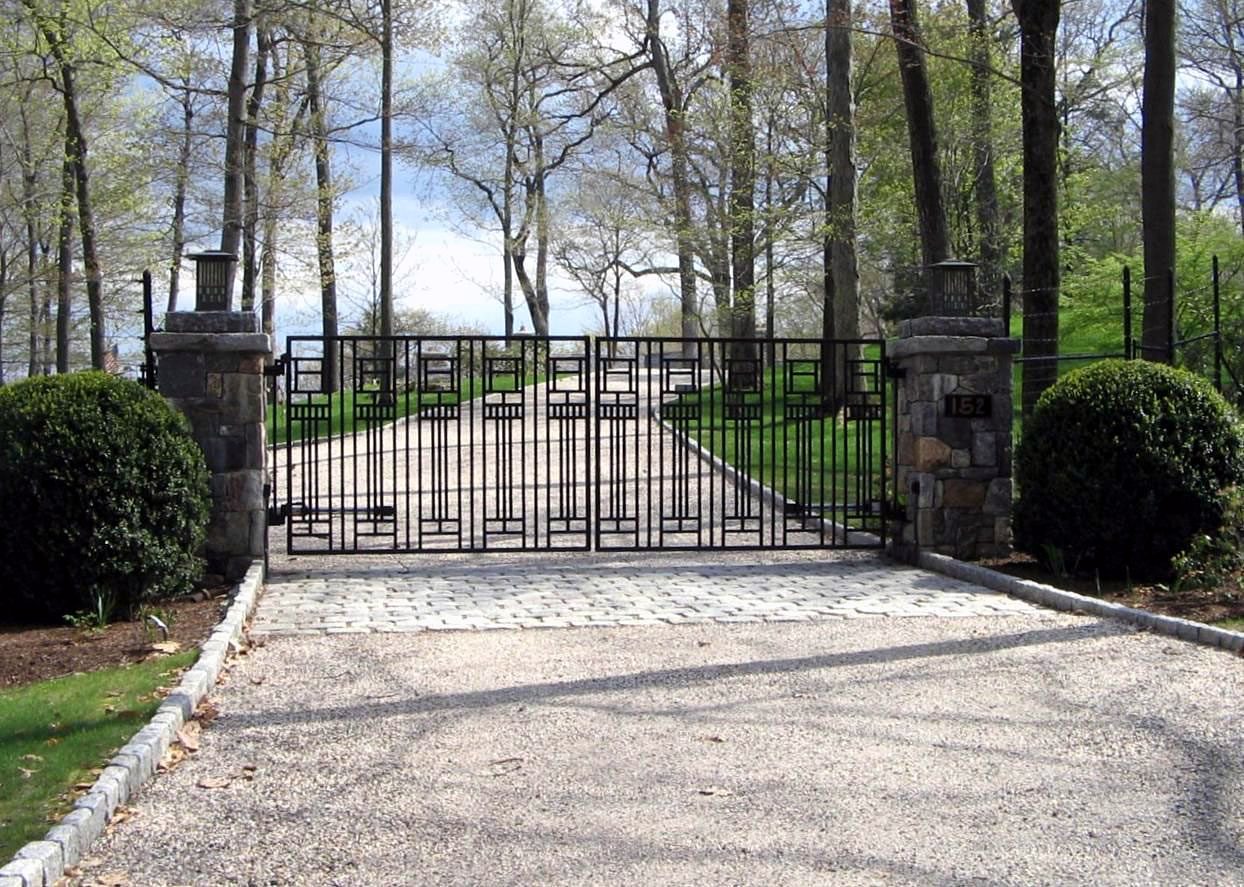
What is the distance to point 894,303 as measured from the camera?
93.1 feet

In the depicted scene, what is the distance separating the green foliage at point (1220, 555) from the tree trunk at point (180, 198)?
18.6 m

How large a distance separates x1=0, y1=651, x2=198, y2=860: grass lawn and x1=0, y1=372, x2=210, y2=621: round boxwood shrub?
1.48 m

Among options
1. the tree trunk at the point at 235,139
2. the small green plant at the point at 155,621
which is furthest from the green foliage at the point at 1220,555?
the tree trunk at the point at 235,139

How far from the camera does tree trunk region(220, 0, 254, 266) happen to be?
19.3 meters

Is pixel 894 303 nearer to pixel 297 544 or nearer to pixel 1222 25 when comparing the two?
pixel 1222 25

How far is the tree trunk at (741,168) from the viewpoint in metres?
21.0

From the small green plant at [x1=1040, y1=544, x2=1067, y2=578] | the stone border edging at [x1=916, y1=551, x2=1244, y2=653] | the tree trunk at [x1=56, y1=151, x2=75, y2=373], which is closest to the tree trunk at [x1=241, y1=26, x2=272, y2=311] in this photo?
the tree trunk at [x1=56, y1=151, x2=75, y2=373]

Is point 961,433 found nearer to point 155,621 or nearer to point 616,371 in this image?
point 616,371

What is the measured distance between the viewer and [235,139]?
64.6 feet

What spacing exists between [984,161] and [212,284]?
56.1 feet

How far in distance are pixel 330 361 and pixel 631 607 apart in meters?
3.21

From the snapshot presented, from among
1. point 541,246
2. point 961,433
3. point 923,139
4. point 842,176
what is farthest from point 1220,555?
point 541,246

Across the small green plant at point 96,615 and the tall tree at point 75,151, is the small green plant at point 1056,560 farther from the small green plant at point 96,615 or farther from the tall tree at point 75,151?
the tall tree at point 75,151

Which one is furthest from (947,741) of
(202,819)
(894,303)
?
(894,303)
